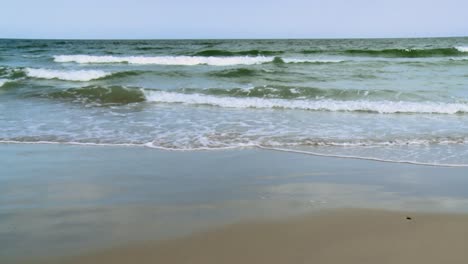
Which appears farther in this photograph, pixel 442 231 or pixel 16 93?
pixel 16 93

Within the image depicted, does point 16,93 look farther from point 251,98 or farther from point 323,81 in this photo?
point 323,81

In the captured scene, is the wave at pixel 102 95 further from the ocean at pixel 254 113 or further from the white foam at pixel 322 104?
the white foam at pixel 322 104

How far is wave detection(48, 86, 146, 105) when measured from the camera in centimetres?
1084

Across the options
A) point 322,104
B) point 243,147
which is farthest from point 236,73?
point 243,147

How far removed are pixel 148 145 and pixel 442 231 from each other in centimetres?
396

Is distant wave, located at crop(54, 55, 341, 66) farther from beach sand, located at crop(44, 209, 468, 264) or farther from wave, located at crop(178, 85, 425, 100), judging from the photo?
beach sand, located at crop(44, 209, 468, 264)

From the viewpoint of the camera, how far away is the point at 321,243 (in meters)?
2.89

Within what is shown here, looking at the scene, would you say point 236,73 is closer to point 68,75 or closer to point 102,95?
point 102,95

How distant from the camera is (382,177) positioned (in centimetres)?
448

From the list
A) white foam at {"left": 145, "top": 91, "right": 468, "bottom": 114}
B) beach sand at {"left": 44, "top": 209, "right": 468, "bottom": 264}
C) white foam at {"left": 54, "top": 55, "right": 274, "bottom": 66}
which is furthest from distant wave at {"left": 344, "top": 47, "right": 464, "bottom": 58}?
beach sand at {"left": 44, "top": 209, "right": 468, "bottom": 264}

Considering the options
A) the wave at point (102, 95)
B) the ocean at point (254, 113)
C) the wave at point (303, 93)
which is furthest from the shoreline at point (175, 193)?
the wave at point (303, 93)

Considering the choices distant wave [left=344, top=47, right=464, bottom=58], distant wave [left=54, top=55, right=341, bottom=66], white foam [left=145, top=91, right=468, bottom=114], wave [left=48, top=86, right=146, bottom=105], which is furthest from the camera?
distant wave [left=344, top=47, right=464, bottom=58]

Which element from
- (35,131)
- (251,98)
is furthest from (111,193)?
(251,98)

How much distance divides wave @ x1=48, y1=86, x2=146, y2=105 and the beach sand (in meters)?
8.13
